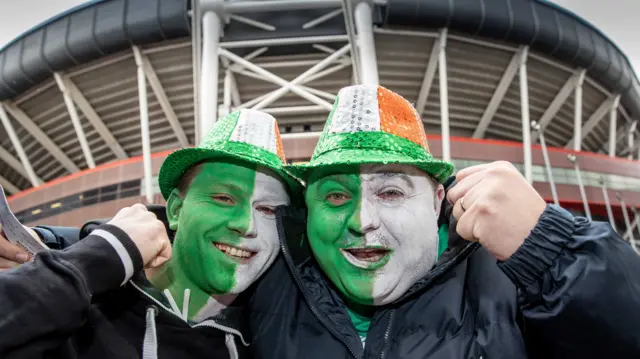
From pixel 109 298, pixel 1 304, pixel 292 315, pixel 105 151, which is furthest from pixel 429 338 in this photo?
pixel 105 151

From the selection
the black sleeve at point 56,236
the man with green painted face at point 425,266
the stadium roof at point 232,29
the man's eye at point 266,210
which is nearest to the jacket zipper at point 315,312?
the man with green painted face at point 425,266

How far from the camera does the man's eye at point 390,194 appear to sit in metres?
1.91

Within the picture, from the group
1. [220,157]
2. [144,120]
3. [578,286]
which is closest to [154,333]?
[220,157]

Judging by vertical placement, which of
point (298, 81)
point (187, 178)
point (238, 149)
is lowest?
point (187, 178)

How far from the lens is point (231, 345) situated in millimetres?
2197

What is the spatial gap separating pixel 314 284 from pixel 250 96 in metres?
15.4

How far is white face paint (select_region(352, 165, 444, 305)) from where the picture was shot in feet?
6.08

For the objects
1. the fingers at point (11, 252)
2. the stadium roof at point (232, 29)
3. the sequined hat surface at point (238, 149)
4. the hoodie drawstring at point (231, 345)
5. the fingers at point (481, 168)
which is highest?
the stadium roof at point (232, 29)

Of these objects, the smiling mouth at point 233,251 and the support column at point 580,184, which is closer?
the smiling mouth at point 233,251

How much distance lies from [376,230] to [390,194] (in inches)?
6.7

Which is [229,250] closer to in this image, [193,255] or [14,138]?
[193,255]

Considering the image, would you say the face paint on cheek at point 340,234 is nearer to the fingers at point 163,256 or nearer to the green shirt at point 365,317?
the green shirt at point 365,317

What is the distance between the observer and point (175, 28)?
14.2 meters

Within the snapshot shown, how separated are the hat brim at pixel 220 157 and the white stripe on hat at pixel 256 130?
50 millimetres
